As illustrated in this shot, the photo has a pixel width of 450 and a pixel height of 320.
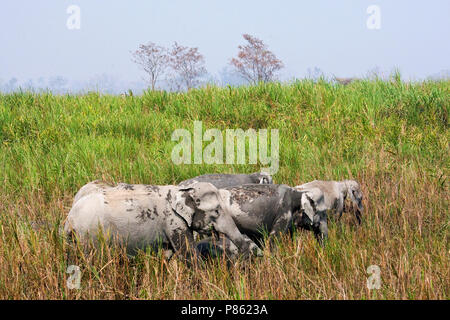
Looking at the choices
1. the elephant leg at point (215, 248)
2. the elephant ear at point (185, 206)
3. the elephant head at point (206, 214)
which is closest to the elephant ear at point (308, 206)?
the elephant head at point (206, 214)

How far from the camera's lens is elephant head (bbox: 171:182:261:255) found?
3.63m

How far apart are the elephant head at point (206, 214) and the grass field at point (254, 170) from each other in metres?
0.19

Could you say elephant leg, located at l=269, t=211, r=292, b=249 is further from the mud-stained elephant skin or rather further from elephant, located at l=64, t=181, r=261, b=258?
elephant, located at l=64, t=181, r=261, b=258

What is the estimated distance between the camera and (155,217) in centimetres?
358

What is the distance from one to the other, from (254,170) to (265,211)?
2439 mm

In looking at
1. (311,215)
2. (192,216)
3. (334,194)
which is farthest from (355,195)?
(192,216)

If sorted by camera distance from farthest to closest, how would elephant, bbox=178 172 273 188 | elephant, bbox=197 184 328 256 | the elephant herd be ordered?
1. elephant, bbox=178 172 273 188
2. elephant, bbox=197 184 328 256
3. the elephant herd

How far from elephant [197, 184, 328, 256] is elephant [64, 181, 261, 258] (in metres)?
0.09

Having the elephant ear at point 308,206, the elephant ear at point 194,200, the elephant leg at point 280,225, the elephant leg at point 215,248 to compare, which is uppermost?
the elephant ear at point 194,200

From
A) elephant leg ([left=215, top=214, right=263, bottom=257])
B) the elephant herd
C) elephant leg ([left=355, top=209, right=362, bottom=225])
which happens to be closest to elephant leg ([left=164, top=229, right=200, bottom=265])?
the elephant herd

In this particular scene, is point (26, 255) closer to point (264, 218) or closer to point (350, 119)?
point (264, 218)

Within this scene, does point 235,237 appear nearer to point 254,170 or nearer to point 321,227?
point 321,227

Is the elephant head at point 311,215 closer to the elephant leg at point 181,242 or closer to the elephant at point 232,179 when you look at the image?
the elephant at point 232,179

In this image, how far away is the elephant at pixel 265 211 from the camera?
3.76 meters
